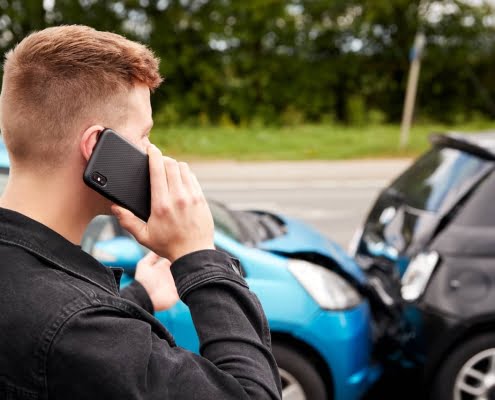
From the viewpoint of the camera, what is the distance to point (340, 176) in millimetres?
12680

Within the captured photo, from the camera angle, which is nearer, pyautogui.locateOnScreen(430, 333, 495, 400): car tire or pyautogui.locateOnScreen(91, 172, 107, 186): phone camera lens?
pyautogui.locateOnScreen(91, 172, 107, 186): phone camera lens

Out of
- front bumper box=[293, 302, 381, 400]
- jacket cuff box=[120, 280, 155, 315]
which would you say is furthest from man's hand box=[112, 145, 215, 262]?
front bumper box=[293, 302, 381, 400]

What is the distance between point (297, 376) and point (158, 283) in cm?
155

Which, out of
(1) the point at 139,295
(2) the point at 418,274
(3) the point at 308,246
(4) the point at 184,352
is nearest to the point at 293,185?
(3) the point at 308,246

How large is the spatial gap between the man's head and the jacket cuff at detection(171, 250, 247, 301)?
8.3 inches

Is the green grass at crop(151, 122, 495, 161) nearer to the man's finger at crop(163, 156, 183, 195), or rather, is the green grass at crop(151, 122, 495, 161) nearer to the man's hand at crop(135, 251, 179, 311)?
the man's hand at crop(135, 251, 179, 311)

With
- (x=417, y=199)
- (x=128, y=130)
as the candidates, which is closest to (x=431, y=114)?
(x=417, y=199)

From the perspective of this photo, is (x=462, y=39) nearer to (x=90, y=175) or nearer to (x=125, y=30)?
(x=125, y=30)

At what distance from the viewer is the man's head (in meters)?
1.16

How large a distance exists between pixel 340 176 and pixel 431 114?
1228cm

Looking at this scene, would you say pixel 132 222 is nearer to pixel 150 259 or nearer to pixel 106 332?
pixel 106 332

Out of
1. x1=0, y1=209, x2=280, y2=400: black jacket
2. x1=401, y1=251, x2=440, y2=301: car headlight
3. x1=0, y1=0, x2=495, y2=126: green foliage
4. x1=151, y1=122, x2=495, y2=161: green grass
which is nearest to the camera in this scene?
x1=0, y1=209, x2=280, y2=400: black jacket

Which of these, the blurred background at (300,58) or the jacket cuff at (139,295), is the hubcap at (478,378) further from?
the blurred background at (300,58)

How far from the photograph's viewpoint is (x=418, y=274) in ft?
10.7
